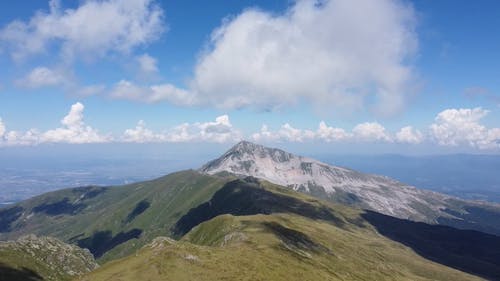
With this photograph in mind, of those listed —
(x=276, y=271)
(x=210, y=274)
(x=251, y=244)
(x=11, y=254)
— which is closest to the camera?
(x=210, y=274)

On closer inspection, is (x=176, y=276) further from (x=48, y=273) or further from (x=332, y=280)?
(x=48, y=273)

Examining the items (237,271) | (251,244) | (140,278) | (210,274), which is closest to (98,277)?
(140,278)

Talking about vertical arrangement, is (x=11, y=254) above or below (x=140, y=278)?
below

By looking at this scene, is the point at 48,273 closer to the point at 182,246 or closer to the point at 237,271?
the point at 182,246

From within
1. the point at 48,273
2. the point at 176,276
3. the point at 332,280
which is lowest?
the point at 48,273

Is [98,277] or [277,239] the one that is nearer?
[98,277]

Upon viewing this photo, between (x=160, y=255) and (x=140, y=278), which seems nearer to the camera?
(x=140, y=278)

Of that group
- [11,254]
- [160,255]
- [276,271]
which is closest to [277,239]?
[276,271]

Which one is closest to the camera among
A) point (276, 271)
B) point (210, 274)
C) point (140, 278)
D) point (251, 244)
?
point (140, 278)

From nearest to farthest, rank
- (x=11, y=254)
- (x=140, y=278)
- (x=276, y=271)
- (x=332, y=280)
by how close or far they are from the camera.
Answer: (x=140, y=278)
(x=276, y=271)
(x=332, y=280)
(x=11, y=254)
